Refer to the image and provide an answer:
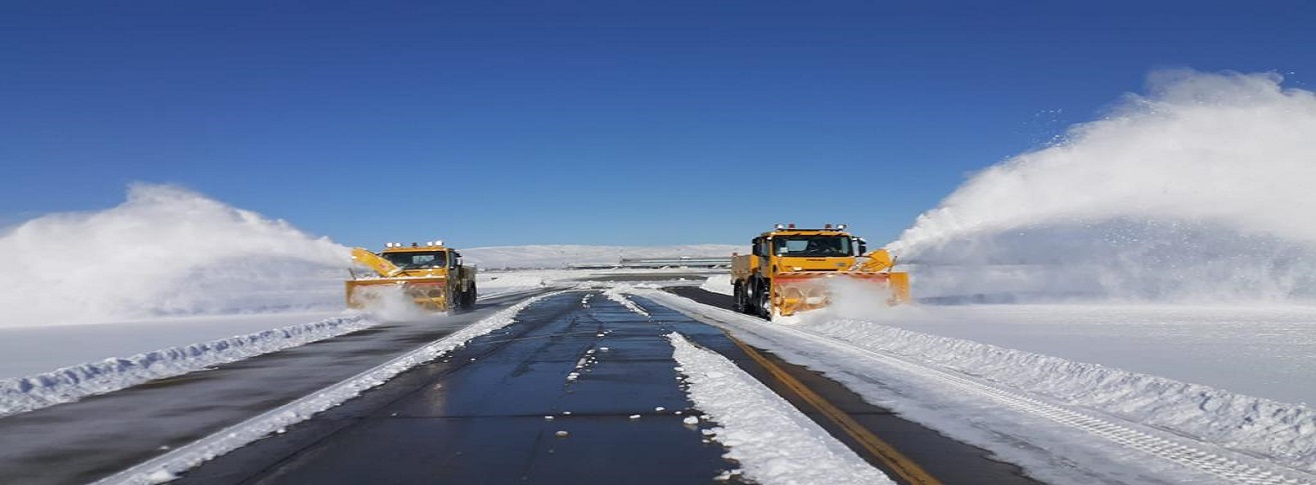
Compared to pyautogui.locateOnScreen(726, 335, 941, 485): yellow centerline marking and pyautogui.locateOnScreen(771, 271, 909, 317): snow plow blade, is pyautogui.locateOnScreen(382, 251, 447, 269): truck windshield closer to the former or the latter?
pyautogui.locateOnScreen(771, 271, 909, 317): snow plow blade

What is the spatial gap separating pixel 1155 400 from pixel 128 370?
12984 millimetres

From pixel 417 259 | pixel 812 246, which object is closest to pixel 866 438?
pixel 812 246

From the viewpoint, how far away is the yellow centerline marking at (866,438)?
6059 millimetres

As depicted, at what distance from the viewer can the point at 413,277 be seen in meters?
27.3

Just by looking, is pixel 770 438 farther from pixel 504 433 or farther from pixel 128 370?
pixel 128 370

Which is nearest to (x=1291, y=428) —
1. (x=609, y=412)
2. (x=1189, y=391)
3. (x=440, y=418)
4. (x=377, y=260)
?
Answer: (x=1189, y=391)

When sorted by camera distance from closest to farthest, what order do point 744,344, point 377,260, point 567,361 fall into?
point 567,361
point 744,344
point 377,260

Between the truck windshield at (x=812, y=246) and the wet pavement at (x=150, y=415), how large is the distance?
11467mm

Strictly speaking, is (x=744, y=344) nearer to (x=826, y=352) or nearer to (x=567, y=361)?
(x=826, y=352)

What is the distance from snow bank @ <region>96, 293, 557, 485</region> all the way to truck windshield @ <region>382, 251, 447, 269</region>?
1392cm

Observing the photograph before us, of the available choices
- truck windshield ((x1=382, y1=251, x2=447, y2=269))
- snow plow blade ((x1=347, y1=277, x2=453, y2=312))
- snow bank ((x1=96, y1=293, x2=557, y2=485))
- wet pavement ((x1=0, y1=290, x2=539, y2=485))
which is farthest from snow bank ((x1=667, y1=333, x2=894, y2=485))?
truck windshield ((x1=382, y1=251, x2=447, y2=269))

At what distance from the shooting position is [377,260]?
27.5 m

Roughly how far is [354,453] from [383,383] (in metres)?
4.48

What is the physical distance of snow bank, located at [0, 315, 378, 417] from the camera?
1019 centimetres
